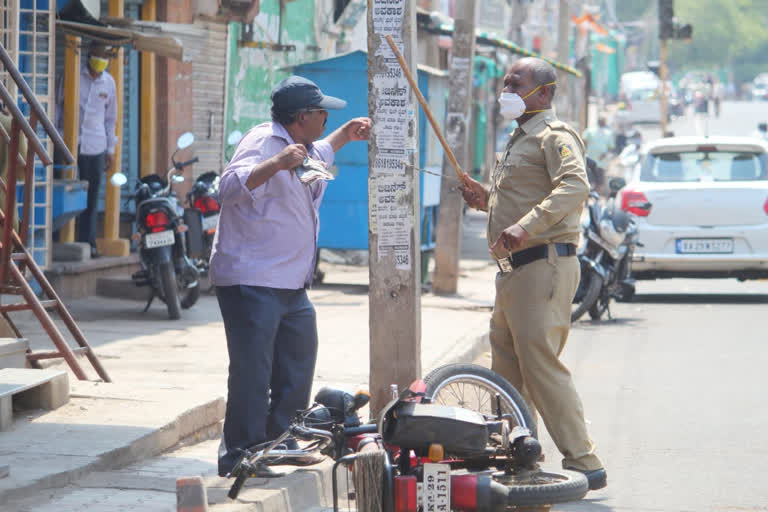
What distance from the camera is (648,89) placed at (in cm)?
6488

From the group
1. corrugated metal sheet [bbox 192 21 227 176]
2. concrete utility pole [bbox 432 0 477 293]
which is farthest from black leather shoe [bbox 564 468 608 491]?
corrugated metal sheet [bbox 192 21 227 176]

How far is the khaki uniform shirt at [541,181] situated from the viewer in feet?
19.9

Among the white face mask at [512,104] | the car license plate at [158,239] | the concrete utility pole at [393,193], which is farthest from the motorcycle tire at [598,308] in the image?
the white face mask at [512,104]

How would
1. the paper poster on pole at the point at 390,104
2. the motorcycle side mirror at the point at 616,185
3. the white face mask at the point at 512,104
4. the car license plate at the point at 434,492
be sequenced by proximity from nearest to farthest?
the car license plate at the point at 434,492, the white face mask at the point at 512,104, the paper poster on pole at the point at 390,104, the motorcycle side mirror at the point at 616,185

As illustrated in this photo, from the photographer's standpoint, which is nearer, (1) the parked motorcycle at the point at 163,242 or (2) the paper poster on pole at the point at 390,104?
(2) the paper poster on pole at the point at 390,104

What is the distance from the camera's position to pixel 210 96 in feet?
51.9

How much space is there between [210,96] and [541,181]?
1006 cm

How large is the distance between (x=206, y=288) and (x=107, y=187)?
4.66 feet

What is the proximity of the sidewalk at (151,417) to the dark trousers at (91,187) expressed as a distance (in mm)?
996

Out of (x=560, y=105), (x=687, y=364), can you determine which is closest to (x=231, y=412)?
(x=687, y=364)

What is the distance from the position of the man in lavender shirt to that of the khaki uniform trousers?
3.24 ft

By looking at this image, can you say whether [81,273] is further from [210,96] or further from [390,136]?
[390,136]

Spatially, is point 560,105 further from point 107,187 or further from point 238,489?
point 238,489

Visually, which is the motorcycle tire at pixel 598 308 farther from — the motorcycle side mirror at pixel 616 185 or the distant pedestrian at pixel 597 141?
the distant pedestrian at pixel 597 141
